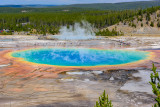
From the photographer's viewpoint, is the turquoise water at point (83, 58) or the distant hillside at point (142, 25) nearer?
the turquoise water at point (83, 58)

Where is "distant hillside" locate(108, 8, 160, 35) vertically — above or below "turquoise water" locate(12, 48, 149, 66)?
above

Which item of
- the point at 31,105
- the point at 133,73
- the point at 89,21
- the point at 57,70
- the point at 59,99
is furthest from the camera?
the point at 89,21

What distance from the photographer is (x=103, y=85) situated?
16.5 m

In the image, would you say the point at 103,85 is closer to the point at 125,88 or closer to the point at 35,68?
the point at 125,88

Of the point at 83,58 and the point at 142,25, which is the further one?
the point at 142,25

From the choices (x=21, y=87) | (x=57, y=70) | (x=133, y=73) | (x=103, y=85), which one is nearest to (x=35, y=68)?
(x=57, y=70)

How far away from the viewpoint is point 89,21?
284 feet

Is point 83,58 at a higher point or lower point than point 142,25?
lower

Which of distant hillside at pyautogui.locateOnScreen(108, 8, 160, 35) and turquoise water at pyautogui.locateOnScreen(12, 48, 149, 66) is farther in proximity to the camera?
distant hillside at pyautogui.locateOnScreen(108, 8, 160, 35)

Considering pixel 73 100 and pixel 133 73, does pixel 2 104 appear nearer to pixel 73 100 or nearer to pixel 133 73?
pixel 73 100

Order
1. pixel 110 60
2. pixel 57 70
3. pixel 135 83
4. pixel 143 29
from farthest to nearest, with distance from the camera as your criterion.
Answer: pixel 143 29, pixel 110 60, pixel 57 70, pixel 135 83

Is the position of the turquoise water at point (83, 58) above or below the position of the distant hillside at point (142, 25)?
below

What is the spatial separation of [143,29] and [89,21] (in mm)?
27116

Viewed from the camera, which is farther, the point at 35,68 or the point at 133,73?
the point at 35,68
